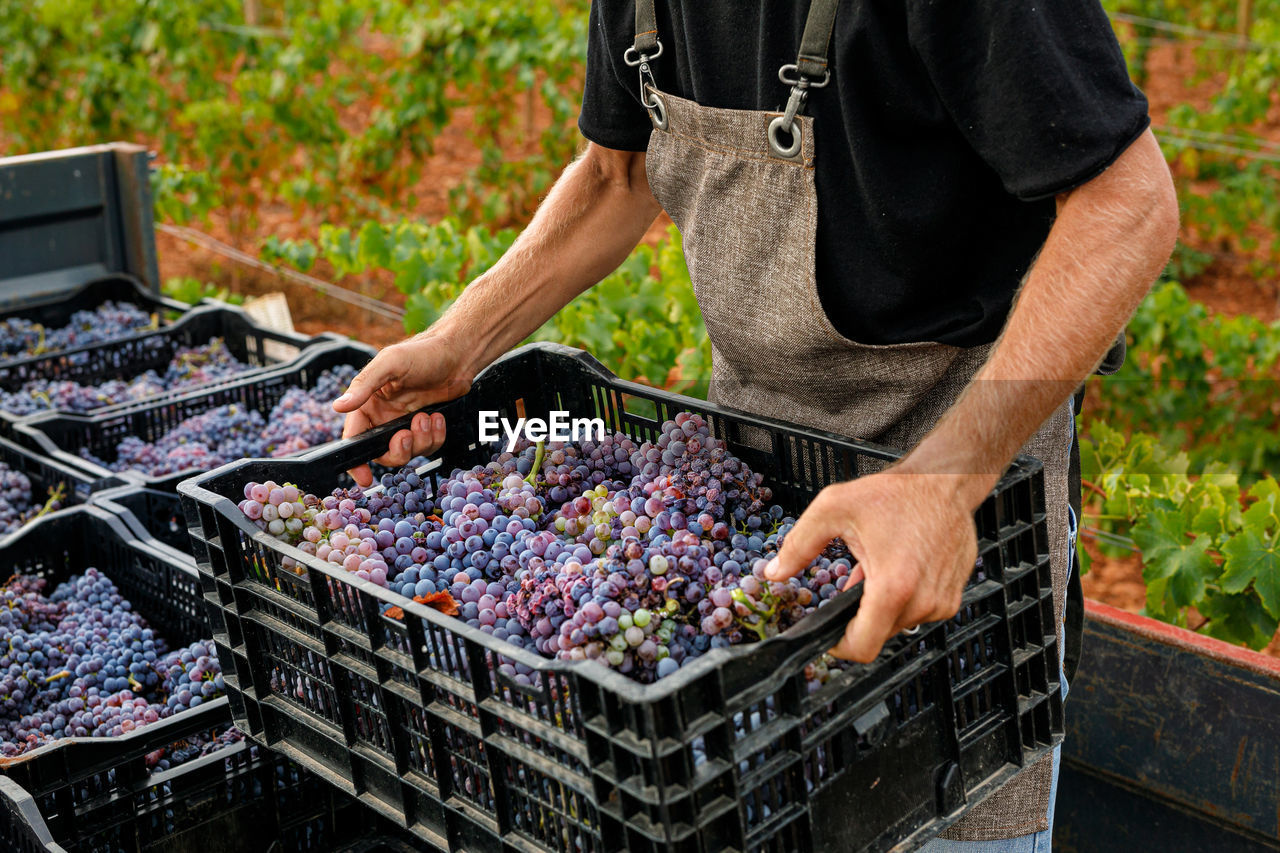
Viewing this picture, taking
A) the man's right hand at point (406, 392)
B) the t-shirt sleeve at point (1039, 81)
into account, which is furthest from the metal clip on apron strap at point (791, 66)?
the man's right hand at point (406, 392)

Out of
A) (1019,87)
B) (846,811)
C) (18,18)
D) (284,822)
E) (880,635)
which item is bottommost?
(284,822)

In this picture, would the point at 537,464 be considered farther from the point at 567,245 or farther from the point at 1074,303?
the point at 1074,303

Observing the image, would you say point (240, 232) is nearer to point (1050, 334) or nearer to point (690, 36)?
point (690, 36)

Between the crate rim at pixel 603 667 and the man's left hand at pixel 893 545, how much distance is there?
0.13ft

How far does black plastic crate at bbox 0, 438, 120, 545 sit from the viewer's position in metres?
2.75

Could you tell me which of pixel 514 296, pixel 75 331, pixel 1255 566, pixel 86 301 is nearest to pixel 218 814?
pixel 514 296

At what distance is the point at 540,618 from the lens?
134 centimetres

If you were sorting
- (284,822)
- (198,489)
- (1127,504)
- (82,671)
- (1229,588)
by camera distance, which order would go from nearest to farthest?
(198,489) → (284,822) → (82,671) → (1229,588) → (1127,504)

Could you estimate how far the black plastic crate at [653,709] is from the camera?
1.14 m

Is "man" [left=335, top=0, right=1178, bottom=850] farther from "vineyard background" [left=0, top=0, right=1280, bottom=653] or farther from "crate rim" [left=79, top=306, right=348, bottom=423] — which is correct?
"crate rim" [left=79, top=306, right=348, bottom=423]

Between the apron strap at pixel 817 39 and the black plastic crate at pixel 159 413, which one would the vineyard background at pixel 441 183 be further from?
the apron strap at pixel 817 39

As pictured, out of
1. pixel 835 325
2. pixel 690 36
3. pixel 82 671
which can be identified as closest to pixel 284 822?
pixel 82 671

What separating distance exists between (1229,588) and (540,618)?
166cm

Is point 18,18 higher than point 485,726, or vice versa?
point 18,18
